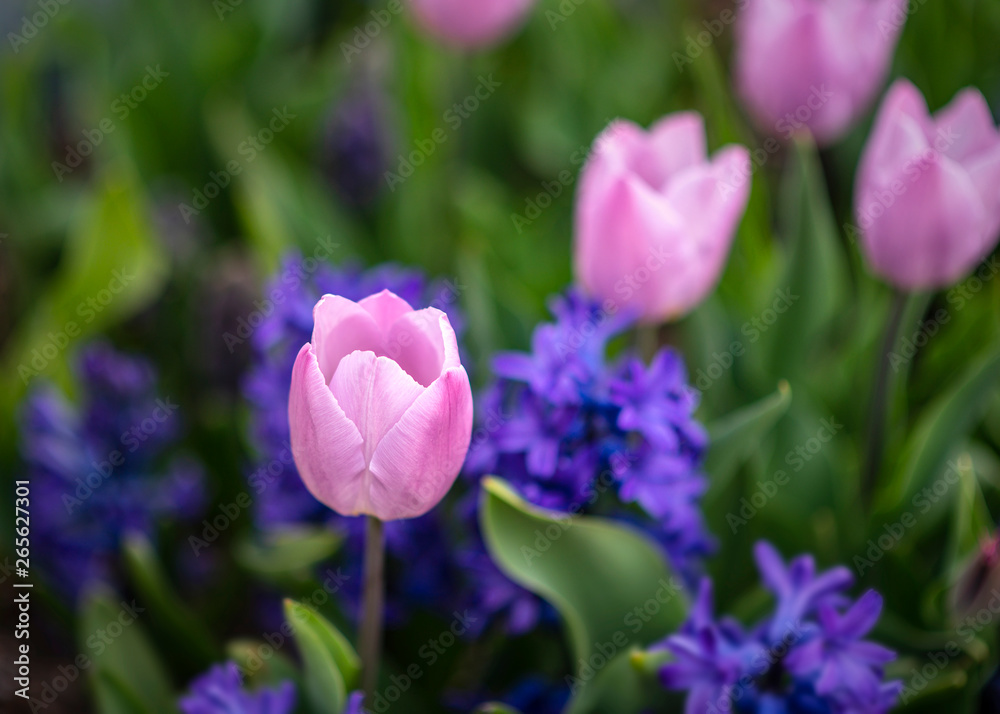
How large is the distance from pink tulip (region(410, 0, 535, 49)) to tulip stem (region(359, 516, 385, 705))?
2.47ft

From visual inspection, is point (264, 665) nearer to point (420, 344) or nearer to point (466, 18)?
point (420, 344)

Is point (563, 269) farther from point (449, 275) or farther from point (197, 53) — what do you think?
point (197, 53)

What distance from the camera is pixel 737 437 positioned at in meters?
0.77

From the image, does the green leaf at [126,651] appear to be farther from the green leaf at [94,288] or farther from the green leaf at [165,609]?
the green leaf at [94,288]

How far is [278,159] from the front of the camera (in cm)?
139

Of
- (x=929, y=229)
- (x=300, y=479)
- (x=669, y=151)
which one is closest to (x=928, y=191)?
(x=929, y=229)

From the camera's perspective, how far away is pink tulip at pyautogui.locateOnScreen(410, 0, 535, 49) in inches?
46.2

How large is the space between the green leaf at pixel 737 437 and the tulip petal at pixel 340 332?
33 centimetres

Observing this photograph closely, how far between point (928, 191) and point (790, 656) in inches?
14.6

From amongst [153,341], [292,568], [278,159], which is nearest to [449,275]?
[278,159]

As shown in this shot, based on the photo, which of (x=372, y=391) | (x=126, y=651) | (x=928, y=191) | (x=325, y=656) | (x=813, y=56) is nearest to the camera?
(x=372, y=391)

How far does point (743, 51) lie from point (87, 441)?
2.70 feet

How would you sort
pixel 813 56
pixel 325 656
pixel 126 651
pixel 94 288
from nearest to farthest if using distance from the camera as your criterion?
pixel 325 656
pixel 126 651
pixel 813 56
pixel 94 288

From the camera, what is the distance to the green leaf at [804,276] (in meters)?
0.98
